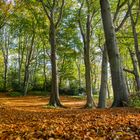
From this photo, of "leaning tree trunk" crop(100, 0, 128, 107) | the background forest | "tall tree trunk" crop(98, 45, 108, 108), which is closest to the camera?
"leaning tree trunk" crop(100, 0, 128, 107)

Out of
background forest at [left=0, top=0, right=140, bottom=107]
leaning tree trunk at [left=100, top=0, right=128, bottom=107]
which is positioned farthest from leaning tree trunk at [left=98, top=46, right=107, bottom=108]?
leaning tree trunk at [left=100, top=0, right=128, bottom=107]

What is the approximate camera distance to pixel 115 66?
9.98 m

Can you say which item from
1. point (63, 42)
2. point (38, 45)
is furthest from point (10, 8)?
point (38, 45)

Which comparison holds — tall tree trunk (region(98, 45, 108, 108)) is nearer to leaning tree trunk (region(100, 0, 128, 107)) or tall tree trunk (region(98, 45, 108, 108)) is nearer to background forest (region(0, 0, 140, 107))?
background forest (region(0, 0, 140, 107))

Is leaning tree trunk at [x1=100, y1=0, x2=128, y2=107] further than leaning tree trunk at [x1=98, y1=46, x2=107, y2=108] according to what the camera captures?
No

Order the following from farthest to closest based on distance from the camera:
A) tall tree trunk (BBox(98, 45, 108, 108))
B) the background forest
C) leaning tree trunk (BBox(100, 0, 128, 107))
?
the background forest
tall tree trunk (BBox(98, 45, 108, 108))
leaning tree trunk (BBox(100, 0, 128, 107))

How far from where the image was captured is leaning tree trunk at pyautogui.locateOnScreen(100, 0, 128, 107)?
983 centimetres

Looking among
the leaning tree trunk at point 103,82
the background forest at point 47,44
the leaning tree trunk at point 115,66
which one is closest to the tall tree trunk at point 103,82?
the leaning tree trunk at point 103,82

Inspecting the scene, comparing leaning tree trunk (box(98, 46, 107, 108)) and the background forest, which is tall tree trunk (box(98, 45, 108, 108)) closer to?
leaning tree trunk (box(98, 46, 107, 108))

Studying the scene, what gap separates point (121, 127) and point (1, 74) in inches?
1824

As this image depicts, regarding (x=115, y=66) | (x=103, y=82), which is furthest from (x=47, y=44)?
(x=115, y=66)

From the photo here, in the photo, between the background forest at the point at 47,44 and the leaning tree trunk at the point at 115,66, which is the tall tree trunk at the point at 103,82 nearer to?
the background forest at the point at 47,44

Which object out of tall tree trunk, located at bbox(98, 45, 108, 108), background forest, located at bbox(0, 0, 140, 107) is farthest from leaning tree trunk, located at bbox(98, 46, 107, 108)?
background forest, located at bbox(0, 0, 140, 107)

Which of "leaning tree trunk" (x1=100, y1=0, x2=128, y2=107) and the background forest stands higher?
the background forest
